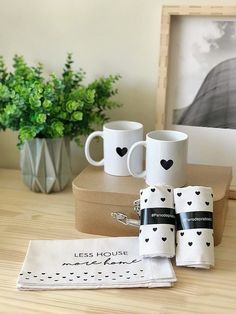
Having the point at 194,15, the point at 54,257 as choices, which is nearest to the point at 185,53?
the point at 194,15

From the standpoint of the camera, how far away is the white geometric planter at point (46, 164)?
100 centimetres

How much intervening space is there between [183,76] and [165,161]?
24cm

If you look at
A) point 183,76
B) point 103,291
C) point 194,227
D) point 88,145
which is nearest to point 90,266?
point 103,291

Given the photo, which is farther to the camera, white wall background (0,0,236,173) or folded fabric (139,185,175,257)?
white wall background (0,0,236,173)

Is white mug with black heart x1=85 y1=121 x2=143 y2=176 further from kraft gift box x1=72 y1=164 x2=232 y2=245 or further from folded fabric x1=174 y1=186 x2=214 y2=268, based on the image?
folded fabric x1=174 y1=186 x2=214 y2=268

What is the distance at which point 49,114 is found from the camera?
3.16 feet

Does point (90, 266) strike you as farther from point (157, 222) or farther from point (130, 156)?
point (130, 156)

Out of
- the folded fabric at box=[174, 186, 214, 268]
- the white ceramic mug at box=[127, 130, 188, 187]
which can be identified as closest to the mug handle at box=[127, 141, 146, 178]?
the white ceramic mug at box=[127, 130, 188, 187]

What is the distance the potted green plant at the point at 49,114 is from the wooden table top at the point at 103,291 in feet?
0.40

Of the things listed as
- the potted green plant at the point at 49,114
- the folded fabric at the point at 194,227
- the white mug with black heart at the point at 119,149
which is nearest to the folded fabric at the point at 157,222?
the folded fabric at the point at 194,227

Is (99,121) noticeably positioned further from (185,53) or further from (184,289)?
(184,289)

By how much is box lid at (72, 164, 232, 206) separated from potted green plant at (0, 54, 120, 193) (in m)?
0.09

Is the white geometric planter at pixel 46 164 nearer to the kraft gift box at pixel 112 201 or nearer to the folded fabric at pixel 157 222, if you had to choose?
the kraft gift box at pixel 112 201

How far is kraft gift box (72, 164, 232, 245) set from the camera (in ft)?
2.78
